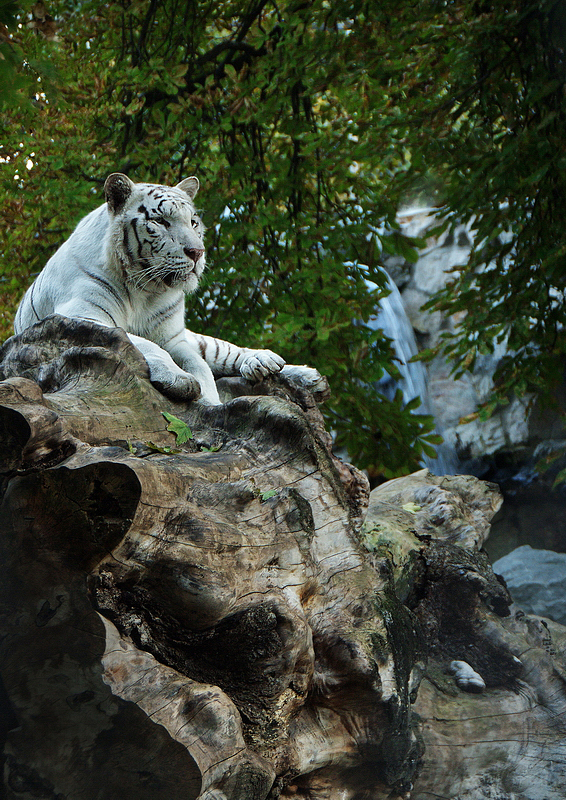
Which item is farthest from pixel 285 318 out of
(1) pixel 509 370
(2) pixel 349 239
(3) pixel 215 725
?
(3) pixel 215 725

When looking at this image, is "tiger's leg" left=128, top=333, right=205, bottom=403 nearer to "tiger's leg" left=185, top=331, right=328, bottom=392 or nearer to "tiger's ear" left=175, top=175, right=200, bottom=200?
"tiger's leg" left=185, top=331, right=328, bottom=392

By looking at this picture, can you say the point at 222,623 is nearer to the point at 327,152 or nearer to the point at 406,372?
the point at 327,152

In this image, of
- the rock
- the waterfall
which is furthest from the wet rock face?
the rock

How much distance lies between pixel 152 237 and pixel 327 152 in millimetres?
2400

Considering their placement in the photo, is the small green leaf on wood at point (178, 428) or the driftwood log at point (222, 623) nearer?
the driftwood log at point (222, 623)

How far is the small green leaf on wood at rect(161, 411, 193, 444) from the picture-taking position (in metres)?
2.48

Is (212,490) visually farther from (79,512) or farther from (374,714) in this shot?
(374,714)

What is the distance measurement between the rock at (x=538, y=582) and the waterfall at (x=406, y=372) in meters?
3.03

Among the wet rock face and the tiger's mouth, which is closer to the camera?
the tiger's mouth

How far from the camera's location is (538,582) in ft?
22.3

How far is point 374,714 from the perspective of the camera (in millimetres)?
2090

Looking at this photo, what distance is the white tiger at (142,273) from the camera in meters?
3.14

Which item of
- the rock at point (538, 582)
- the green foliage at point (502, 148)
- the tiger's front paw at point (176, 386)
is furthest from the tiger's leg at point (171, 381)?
the rock at point (538, 582)

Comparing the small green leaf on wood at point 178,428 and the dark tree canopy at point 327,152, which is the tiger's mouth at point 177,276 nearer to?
the small green leaf on wood at point 178,428
